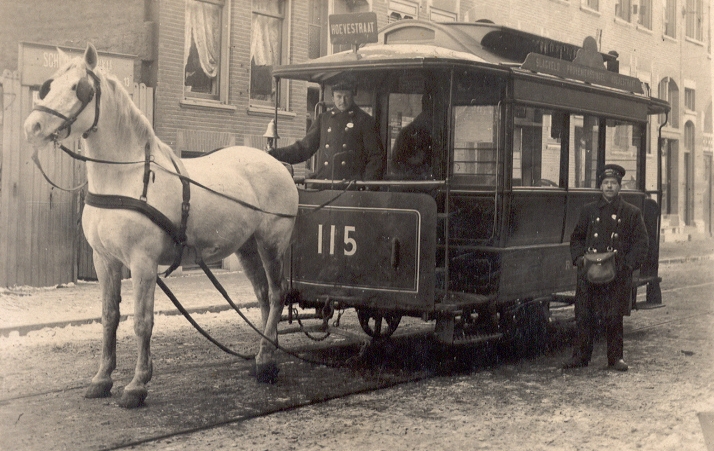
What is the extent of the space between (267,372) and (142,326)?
1268 millimetres

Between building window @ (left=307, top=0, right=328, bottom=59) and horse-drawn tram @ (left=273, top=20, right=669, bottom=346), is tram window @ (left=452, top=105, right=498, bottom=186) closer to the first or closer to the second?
horse-drawn tram @ (left=273, top=20, right=669, bottom=346)

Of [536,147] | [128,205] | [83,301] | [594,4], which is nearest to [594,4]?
[594,4]

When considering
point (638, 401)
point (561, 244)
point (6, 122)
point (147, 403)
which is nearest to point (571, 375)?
point (638, 401)

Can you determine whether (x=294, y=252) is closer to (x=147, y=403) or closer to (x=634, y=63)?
(x=147, y=403)

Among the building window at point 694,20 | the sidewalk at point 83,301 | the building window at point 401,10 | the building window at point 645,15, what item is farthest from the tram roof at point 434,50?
the building window at point 645,15

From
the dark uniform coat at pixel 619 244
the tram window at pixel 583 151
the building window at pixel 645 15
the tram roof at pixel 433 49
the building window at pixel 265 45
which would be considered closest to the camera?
the tram roof at pixel 433 49

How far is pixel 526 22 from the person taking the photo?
2409cm

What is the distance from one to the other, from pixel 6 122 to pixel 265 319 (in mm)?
6592

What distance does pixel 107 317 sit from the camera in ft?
20.7

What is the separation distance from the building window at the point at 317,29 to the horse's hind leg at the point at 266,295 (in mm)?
10486

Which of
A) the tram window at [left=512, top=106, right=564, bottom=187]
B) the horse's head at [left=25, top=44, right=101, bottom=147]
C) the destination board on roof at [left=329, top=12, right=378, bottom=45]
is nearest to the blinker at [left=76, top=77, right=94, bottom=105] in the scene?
the horse's head at [left=25, top=44, right=101, bottom=147]

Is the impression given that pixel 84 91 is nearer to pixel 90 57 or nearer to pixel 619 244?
pixel 90 57

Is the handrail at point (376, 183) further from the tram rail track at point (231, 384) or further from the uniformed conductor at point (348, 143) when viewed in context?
the tram rail track at point (231, 384)

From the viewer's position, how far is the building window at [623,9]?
89.9 feet
